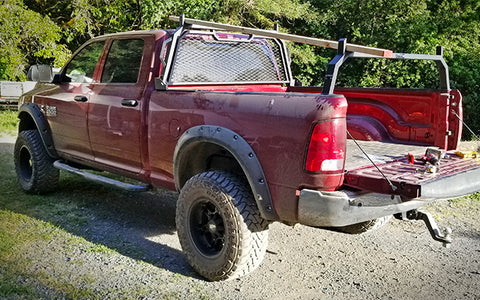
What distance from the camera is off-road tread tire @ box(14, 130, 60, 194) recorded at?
6035 millimetres

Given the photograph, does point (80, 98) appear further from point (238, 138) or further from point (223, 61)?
point (238, 138)

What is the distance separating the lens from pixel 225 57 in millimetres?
5008

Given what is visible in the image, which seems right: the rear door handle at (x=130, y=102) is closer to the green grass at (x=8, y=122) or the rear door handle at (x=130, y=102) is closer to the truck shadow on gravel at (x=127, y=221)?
the truck shadow on gravel at (x=127, y=221)

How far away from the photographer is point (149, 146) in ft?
14.8

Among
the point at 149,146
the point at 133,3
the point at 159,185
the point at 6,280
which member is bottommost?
the point at 6,280

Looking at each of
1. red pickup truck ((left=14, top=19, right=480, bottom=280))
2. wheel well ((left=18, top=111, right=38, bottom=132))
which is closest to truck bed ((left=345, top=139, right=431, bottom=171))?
red pickup truck ((left=14, top=19, right=480, bottom=280))

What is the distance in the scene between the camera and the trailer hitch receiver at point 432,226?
11.5ft

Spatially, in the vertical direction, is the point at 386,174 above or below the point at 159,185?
above

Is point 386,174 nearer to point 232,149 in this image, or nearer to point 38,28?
point 232,149

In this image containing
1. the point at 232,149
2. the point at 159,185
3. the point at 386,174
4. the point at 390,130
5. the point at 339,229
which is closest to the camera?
the point at 386,174

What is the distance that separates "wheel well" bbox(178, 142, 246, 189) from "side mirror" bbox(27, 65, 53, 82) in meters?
2.50

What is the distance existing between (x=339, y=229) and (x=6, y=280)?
2675 mm

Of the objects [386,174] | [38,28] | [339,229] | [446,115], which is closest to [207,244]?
[339,229]

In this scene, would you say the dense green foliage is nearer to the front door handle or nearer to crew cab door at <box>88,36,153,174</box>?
the front door handle
